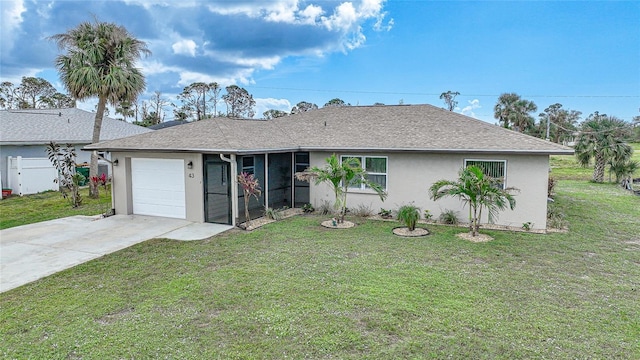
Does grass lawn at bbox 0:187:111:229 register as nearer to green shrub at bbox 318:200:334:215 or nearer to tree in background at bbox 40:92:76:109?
green shrub at bbox 318:200:334:215

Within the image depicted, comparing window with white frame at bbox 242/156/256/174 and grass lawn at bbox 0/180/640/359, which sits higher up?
window with white frame at bbox 242/156/256/174

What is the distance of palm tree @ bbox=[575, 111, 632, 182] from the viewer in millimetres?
22141

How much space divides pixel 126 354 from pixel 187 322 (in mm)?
889

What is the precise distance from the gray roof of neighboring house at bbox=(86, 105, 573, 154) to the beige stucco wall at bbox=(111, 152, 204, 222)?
0.44 metres

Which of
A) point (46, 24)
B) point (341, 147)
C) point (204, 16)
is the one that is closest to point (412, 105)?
point (341, 147)

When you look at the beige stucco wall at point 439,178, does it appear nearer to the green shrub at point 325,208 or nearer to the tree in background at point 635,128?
the green shrub at point 325,208

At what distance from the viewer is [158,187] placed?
12.1 m

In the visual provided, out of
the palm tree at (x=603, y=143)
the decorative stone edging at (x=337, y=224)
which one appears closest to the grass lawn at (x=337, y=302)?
the decorative stone edging at (x=337, y=224)

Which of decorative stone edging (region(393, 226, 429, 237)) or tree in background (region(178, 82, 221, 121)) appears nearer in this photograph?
decorative stone edging (region(393, 226, 429, 237))

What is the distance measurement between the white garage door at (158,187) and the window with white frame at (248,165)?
6.76 feet

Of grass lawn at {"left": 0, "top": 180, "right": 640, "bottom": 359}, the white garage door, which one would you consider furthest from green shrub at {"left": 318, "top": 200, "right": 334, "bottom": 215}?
the white garage door

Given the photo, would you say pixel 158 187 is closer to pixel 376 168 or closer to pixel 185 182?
pixel 185 182

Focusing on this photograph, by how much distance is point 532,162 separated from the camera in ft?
34.2

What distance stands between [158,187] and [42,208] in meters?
5.60
